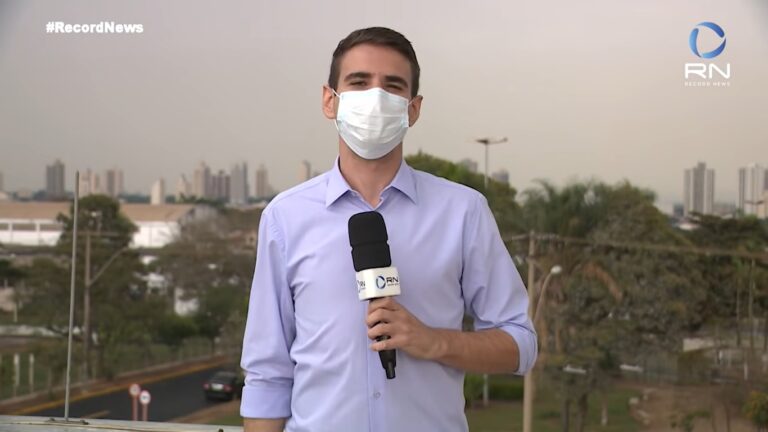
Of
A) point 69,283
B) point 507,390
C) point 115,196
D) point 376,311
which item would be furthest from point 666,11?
point 376,311

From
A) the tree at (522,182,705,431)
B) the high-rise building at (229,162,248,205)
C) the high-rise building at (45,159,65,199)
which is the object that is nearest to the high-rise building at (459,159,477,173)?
the tree at (522,182,705,431)

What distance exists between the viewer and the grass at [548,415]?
8719 mm

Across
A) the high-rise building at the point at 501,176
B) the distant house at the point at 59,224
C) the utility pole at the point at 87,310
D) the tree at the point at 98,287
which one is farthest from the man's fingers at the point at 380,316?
the utility pole at the point at 87,310

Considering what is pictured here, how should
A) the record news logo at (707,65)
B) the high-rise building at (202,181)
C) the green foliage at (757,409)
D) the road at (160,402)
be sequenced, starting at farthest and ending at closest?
the road at (160,402), the high-rise building at (202,181), the green foliage at (757,409), the record news logo at (707,65)

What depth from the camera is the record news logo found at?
24.7ft

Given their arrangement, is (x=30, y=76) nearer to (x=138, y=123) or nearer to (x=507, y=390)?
(x=138, y=123)

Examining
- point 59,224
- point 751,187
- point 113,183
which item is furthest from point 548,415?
point 59,224

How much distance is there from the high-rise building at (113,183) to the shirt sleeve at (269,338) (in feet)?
26.6

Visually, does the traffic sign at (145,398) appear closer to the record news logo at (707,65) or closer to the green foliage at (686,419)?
the green foliage at (686,419)

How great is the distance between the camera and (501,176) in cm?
829

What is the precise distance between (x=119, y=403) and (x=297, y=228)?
918 centimetres

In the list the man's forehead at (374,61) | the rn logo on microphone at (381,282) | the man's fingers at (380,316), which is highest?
the man's forehead at (374,61)

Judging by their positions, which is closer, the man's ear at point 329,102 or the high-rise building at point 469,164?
the man's ear at point 329,102

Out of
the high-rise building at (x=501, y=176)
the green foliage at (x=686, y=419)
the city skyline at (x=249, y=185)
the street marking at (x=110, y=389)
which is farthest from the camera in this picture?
the street marking at (x=110, y=389)
